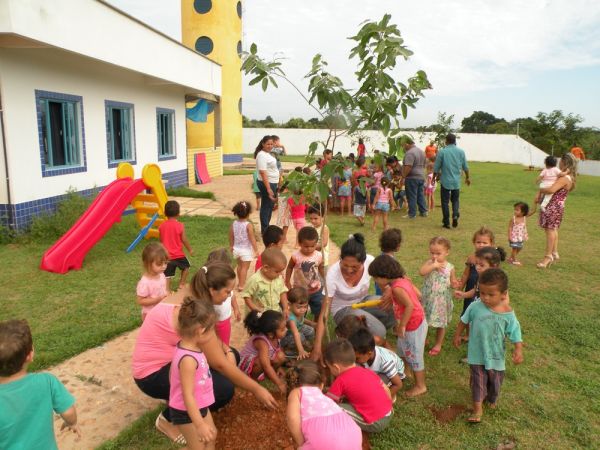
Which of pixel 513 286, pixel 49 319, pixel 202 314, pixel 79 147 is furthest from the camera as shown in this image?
pixel 79 147

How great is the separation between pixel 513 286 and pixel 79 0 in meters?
8.19

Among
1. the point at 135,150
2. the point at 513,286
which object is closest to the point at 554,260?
the point at 513,286

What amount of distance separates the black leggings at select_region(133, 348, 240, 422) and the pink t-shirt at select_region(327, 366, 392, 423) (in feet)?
2.19

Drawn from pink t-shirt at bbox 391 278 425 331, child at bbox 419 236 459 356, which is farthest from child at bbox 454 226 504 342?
pink t-shirt at bbox 391 278 425 331

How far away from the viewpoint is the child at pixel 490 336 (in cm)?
307

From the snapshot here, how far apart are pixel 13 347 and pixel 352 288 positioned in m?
2.65

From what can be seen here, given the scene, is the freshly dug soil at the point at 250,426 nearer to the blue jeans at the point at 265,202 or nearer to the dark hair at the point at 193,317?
the dark hair at the point at 193,317

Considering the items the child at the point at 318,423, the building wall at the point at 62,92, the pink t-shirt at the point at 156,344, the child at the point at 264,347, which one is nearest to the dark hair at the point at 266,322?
the child at the point at 264,347

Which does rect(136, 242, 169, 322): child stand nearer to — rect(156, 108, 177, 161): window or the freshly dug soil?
the freshly dug soil

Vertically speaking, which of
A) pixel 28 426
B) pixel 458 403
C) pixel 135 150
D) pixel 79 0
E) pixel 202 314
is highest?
pixel 79 0

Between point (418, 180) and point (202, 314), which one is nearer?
point (202, 314)

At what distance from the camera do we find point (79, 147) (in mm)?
9297

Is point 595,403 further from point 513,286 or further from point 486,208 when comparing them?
point 486,208

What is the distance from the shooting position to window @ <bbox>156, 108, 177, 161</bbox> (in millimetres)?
13545
